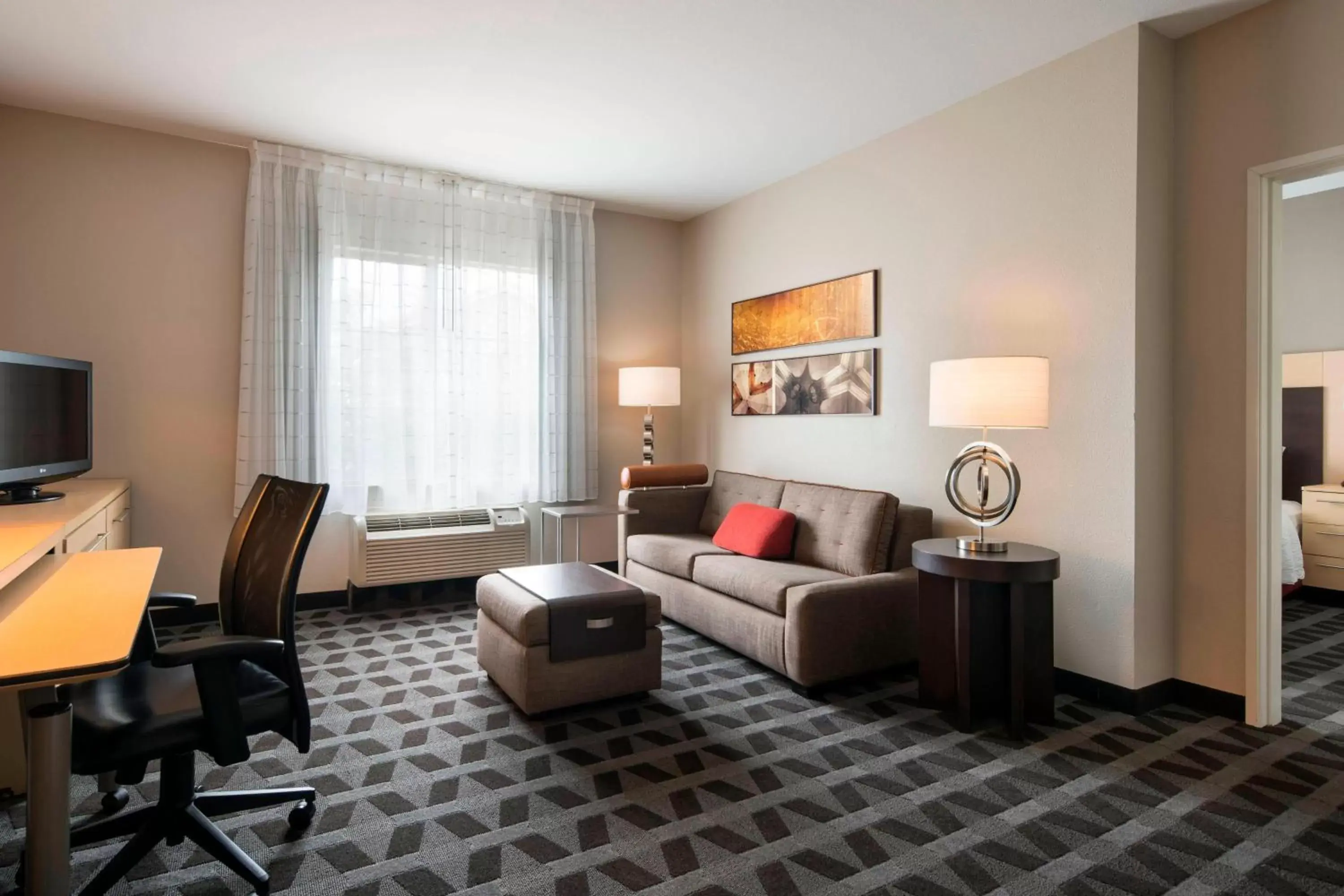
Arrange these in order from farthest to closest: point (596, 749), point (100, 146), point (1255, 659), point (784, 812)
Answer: point (100, 146), point (1255, 659), point (596, 749), point (784, 812)

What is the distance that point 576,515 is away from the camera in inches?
185

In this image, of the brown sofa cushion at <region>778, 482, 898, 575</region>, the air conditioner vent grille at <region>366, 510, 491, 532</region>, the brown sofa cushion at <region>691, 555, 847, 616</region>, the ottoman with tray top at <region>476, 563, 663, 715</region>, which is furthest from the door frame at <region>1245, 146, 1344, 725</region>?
the air conditioner vent grille at <region>366, 510, 491, 532</region>

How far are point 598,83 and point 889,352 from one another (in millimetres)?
2078

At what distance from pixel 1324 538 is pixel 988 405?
3.89 m

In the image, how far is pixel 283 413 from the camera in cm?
439

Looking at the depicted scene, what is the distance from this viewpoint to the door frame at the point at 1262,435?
284 cm

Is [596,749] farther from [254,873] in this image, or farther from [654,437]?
[654,437]

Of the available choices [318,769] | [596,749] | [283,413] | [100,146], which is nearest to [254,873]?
[318,769]

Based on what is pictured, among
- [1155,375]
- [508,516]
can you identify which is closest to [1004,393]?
[1155,375]

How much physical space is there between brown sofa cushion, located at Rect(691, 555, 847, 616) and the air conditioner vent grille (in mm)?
1747

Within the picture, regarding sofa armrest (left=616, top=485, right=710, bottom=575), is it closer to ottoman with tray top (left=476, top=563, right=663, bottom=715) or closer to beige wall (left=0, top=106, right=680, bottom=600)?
ottoman with tray top (left=476, top=563, right=663, bottom=715)

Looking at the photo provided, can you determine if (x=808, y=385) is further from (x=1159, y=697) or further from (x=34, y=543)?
(x=34, y=543)

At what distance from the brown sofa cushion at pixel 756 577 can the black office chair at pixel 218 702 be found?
1.97 m

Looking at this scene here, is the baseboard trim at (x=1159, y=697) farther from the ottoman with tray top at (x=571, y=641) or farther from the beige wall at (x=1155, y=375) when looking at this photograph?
the ottoman with tray top at (x=571, y=641)
